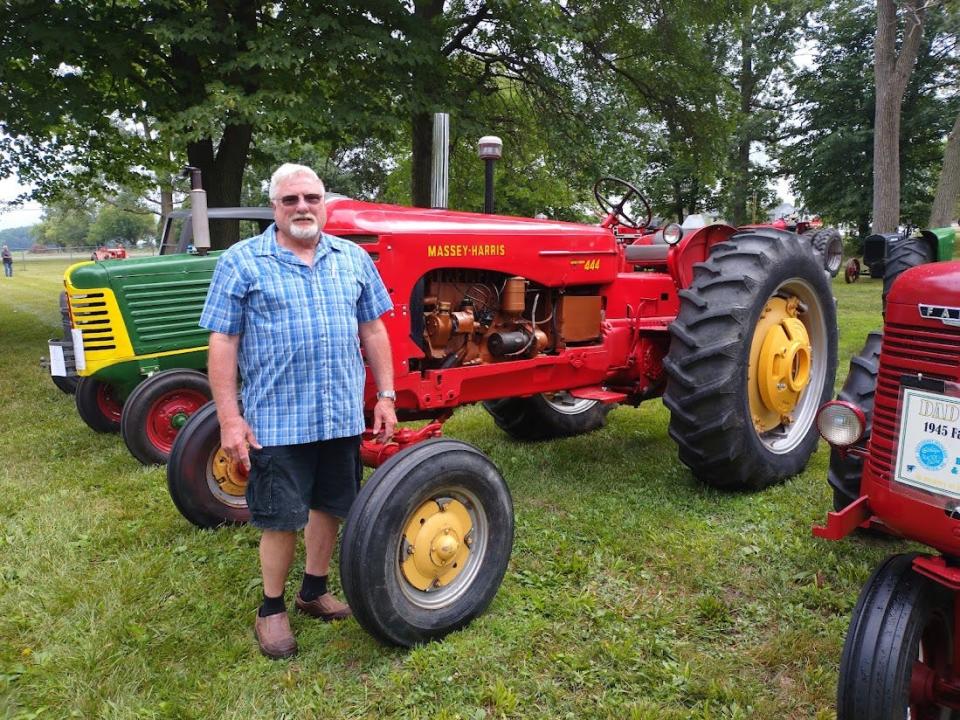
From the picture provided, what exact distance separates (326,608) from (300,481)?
2.01 feet

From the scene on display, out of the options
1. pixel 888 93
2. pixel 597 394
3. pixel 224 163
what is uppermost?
pixel 888 93

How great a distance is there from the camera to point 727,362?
360cm

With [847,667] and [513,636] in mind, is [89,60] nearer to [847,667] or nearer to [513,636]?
[513,636]

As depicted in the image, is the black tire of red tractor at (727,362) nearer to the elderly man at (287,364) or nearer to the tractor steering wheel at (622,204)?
the tractor steering wheel at (622,204)

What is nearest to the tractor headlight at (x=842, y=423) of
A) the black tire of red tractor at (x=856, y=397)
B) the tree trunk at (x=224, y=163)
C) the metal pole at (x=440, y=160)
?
the black tire of red tractor at (x=856, y=397)

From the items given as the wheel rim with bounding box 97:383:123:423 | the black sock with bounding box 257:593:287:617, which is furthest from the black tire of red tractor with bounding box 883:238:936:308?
the wheel rim with bounding box 97:383:123:423

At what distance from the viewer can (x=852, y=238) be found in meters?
23.8

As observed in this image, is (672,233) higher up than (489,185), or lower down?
lower down

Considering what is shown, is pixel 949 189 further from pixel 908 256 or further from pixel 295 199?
pixel 295 199

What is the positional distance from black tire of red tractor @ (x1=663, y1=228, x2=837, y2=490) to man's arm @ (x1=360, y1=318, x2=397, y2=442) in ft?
5.42

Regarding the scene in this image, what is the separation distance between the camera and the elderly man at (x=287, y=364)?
232cm

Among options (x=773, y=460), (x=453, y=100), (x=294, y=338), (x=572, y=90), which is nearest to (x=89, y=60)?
(x=453, y=100)

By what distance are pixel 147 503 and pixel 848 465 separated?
3.49 meters

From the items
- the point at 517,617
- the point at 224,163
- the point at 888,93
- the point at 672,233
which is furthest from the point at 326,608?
the point at 888,93
